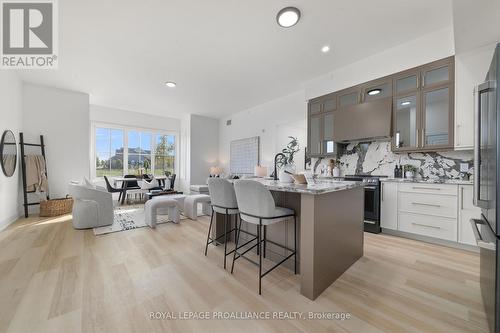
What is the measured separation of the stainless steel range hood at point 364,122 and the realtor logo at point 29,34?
13.7 ft

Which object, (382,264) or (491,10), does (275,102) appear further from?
(382,264)

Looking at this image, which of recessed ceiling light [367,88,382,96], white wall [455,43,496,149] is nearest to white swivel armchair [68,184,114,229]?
recessed ceiling light [367,88,382,96]

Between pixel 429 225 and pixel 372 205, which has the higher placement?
pixel 372 205

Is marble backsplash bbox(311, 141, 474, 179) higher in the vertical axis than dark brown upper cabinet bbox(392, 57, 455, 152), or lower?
lower

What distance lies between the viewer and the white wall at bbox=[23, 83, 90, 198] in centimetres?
429

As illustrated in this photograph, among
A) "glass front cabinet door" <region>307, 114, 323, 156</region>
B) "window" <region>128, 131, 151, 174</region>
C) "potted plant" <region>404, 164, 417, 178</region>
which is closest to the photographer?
"potted plant" <region>404, 164, 417, 178</region>

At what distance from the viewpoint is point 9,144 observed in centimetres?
359

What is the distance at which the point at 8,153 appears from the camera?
11.7ft

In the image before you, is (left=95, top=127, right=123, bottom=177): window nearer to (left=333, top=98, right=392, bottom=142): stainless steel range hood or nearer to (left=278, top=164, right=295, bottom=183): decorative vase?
(left=278, top=164, right=295, bottom=183): decorative vase

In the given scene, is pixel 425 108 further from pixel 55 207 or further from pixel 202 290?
pixel 55 207

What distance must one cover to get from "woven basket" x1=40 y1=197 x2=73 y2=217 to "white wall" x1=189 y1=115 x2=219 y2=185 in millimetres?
3106

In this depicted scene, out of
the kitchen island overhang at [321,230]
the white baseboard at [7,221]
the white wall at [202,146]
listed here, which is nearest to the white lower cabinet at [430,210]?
the kitchen island overhang at [321,230]

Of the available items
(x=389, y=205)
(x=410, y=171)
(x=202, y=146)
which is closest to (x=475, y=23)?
(x=410, y=171)

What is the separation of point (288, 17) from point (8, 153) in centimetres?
514
